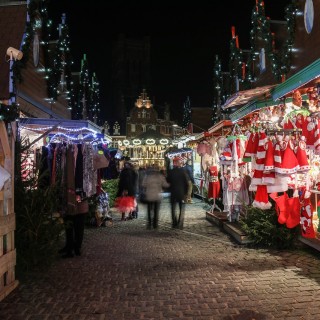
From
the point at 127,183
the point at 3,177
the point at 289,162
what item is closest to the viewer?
the point at 3,177

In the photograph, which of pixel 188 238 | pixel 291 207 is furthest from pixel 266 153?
pixel 188 238

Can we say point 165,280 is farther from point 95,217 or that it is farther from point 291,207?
point 95,217

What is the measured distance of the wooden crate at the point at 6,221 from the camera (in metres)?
5.34

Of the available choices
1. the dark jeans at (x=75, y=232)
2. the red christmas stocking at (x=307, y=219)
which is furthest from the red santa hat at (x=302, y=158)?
the dark jeans at (x=75, y=232)

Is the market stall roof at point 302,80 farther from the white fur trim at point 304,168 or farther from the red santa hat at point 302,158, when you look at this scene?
the white fur trim at point 304,168

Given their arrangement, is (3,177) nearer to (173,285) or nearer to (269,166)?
(173,285)

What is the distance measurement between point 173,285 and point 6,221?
105 inches

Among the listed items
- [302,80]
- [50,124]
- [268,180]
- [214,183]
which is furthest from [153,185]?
[302,80]

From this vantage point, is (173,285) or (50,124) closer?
(173,285)

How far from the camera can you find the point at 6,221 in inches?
215

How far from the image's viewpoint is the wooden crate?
5.34 metres

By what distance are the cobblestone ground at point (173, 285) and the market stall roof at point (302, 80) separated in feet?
9.86

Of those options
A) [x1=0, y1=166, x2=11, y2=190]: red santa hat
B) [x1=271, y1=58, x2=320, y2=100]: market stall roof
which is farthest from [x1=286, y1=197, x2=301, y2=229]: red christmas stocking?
[x1=0, y1=166, x2=11, y2=190]: red santa hat

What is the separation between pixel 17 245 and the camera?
657cm
